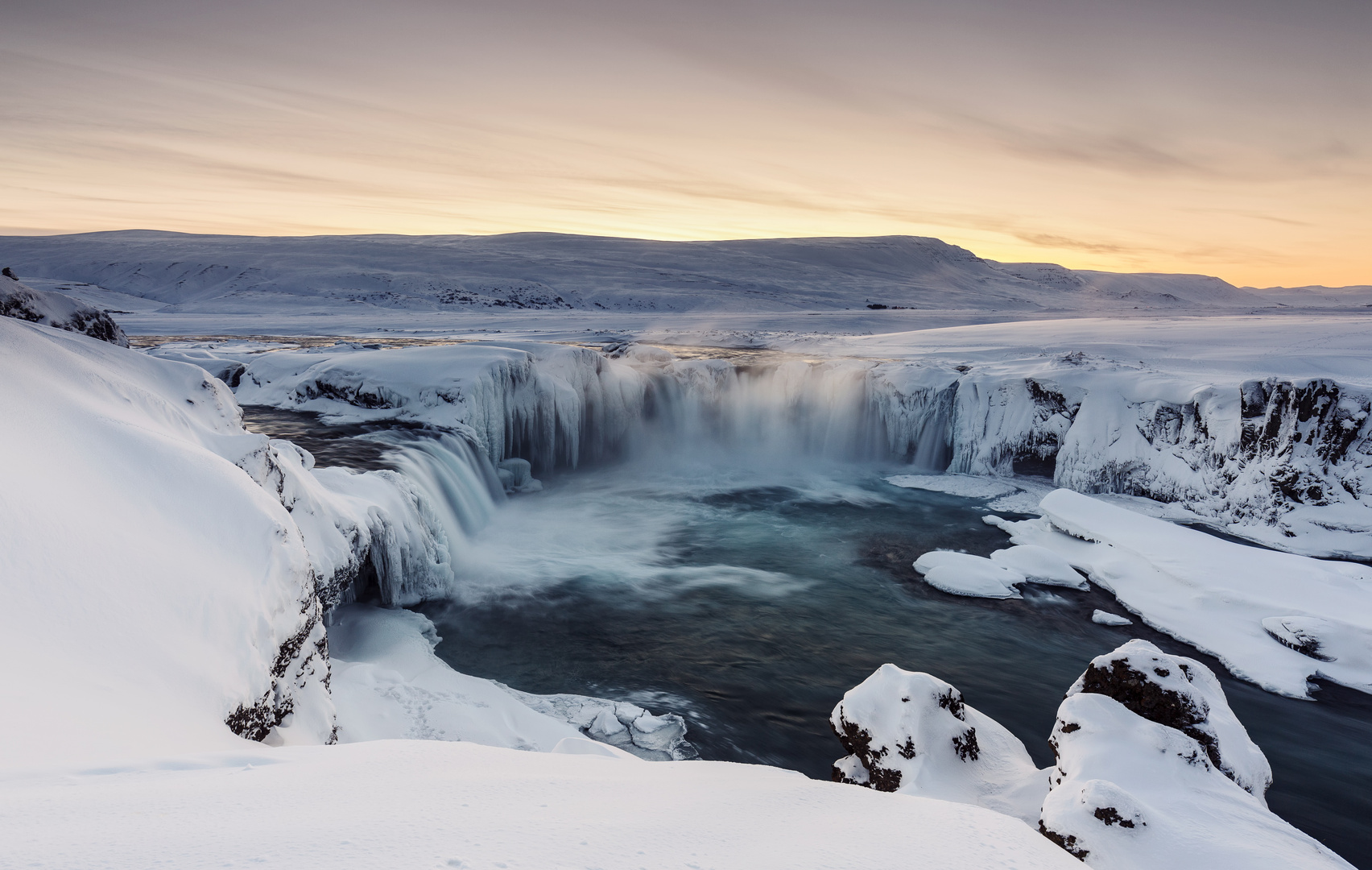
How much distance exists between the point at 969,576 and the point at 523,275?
68612 mm

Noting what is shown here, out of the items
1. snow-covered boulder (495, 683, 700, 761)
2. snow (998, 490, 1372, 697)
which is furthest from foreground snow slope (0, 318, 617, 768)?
snow (998, 490, 1372, 697)

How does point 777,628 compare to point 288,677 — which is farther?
point 777,628

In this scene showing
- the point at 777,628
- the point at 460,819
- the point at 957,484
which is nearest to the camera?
the point at 460,819

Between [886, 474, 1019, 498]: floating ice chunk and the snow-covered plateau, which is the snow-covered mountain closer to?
the snow-covered plateau

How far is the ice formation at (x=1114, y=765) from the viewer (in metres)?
3.38

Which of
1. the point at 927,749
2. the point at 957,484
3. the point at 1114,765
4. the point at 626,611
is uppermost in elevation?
the point at 1114,765

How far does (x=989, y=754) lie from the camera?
512 centimetres

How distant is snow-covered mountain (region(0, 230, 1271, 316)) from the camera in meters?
60.7

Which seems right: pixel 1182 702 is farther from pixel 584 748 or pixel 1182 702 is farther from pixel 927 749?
pixel 584 748

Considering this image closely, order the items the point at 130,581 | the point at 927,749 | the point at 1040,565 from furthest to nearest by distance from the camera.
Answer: the point at 1040,565 → the point at 927,749 → the point at 130,581

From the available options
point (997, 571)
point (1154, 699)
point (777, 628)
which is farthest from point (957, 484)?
point (1154, 699)

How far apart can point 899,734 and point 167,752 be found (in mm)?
4313

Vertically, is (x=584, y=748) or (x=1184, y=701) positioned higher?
(x=1184, y=701)

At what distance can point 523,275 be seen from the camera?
73.1m
